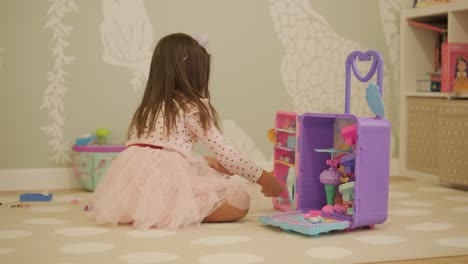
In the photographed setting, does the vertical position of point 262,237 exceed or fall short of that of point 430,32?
it falls short

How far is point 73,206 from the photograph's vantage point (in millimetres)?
2664

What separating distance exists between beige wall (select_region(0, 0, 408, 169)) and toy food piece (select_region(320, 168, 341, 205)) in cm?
114

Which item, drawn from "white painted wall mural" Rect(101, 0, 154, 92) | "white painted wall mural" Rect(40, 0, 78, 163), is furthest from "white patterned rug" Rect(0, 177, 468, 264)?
"white painted wall mural" Rect(101, 0, 154, 92)

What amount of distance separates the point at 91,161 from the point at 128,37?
635mm

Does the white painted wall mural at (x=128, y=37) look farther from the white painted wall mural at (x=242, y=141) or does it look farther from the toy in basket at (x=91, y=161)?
the white painted wall mural at (x=242, y=141)

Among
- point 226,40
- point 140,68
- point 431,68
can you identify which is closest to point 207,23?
point 226,40

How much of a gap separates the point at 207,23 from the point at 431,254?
186 centimetres

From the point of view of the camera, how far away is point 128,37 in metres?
3.25

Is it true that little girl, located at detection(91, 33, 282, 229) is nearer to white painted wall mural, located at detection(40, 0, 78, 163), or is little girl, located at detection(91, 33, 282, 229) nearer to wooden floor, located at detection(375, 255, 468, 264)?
wooden floor, located at detection(375, 255, 468, 264)

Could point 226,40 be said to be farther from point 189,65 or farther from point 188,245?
point 188,245

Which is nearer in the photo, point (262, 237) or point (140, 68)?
point (262, 237)

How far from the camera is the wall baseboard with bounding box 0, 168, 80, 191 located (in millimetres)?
3098

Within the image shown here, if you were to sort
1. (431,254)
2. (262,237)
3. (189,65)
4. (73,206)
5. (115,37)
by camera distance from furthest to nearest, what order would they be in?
(115,37)
(73,206)
(189,65)
(262,237)
(431,254)

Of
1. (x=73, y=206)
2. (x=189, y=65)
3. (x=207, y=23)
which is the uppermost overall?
(x=207, y=23)
